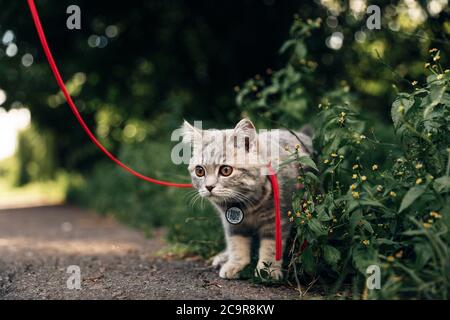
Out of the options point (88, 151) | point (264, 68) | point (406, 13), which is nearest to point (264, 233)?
point (406, 13)

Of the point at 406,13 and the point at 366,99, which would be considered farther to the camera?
the point at 366,99

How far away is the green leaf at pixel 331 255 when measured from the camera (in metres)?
2.42

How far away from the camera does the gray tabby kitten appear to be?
2.74m

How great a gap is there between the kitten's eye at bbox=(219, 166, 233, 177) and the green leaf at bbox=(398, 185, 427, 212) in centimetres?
103

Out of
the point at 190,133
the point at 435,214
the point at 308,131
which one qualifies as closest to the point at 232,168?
the point at 190,133

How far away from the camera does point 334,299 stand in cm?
232

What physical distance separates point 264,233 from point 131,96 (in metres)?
6.50

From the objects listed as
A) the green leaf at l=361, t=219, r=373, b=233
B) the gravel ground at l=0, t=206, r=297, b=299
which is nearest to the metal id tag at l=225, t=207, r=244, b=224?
the gravel ground at l=0, t=206, r=297, b=299

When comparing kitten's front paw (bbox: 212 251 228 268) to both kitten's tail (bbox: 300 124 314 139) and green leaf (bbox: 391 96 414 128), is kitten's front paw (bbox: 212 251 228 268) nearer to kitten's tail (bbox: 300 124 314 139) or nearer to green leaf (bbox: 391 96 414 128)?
kitten's tail (bbox: 300 124 314 139)

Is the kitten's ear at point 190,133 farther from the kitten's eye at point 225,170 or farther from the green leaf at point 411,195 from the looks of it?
the green leaf at point 411,195

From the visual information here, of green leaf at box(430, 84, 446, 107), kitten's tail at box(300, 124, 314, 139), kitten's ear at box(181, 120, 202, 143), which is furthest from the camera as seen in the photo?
kitten's tail at box(300, 124, 314, 139)

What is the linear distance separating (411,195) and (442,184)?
0.55 feet

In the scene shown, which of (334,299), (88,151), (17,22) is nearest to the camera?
(334,299)
